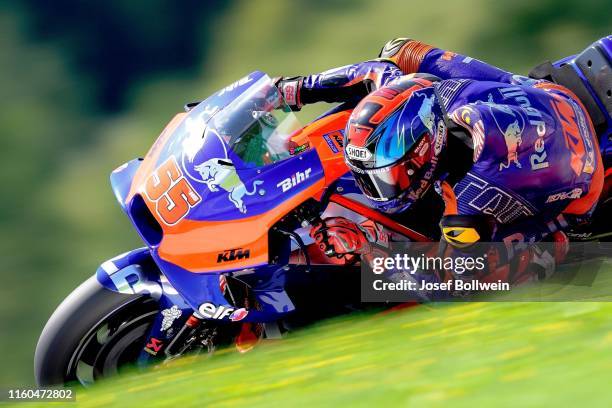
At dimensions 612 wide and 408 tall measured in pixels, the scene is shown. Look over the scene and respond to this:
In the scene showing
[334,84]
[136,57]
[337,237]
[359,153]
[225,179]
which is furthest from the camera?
[136,57]

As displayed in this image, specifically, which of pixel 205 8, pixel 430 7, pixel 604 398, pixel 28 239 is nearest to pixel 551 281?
pixel 604 398

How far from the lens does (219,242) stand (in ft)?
13.3

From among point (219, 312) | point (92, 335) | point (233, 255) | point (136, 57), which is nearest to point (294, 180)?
point (233, 255)

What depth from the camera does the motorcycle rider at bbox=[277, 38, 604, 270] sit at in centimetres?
395

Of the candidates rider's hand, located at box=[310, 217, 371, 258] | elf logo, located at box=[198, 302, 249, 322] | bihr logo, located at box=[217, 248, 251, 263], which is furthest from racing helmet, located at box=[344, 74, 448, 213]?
elf logo, located at box=[198, 302, 249, 322]

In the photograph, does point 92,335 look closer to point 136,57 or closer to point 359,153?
point 359,153

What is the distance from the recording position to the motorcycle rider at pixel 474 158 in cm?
395

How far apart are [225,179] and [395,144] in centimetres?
73

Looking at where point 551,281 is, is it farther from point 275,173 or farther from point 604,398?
point 604,398

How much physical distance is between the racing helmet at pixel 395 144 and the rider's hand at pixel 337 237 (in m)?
0.18

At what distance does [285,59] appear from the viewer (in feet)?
33.7

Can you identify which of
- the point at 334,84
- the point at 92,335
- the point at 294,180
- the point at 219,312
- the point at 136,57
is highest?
the point at 334,84

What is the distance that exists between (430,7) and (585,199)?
614cm

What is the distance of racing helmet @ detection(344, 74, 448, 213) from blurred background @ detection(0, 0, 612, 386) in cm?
461
